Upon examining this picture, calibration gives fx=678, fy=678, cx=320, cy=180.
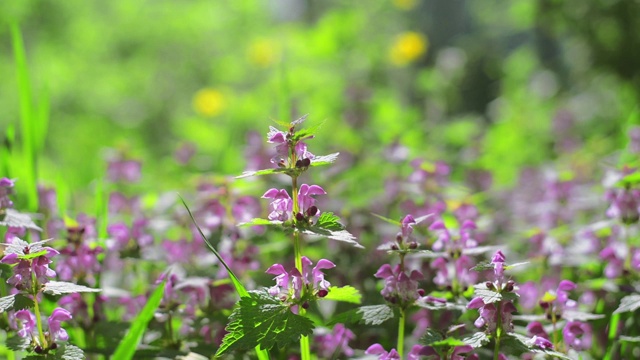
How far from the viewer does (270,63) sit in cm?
707

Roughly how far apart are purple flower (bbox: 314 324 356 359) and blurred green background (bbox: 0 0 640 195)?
1.06m

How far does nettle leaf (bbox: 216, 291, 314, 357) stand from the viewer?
1.32m

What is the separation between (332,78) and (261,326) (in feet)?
14.9

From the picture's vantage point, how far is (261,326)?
1.35 metres

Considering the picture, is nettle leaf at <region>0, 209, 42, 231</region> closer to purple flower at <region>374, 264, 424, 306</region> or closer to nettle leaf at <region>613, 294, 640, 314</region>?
purple flower at <region>374, 264, 424, 306</region>

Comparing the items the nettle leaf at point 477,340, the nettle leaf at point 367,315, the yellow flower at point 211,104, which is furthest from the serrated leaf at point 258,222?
the yellow flower at point 211,104

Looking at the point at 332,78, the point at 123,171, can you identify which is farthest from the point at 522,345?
the point at 332,78

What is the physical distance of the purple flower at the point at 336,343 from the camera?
68.9 inches

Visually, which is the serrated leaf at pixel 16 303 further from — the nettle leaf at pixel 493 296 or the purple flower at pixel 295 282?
the nettle leaf at pixel 493 296

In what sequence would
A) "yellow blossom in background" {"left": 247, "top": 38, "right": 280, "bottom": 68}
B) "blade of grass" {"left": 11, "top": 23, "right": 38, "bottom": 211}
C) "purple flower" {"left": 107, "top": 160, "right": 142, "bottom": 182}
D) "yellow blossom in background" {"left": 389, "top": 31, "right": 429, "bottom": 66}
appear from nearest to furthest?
1. "blade of grass" {"left": 11, "top": 23, "right": 38, "bottom": 211}
2. "purple flower" {"left": 107, "top": 160, "right": 142, "bottom": 182}
3. "yellow blossom in background" {"left": 389, "top": 31, "right": 429, "bottom": 66}
4. "yellow blossom in background" {"left": 247, "top": 38, "right": 280, "bottom": 68}

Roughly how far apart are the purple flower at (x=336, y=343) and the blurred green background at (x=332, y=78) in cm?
106

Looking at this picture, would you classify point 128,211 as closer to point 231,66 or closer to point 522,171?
point 522,171

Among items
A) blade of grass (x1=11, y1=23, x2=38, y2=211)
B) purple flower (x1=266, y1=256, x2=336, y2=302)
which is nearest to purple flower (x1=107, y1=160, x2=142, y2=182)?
blade of grass (x1=11, y1=23, x2=38, y2=211)

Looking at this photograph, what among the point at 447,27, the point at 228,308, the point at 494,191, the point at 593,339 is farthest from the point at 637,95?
the point at 447,27
